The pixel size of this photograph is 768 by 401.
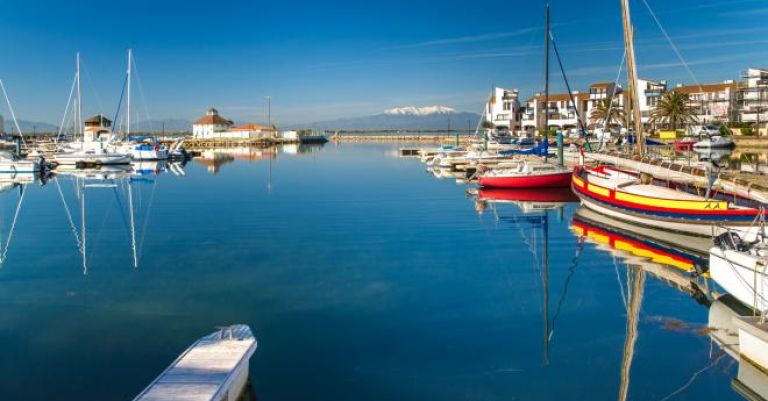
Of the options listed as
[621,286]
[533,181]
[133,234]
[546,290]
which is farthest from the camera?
[533,181]

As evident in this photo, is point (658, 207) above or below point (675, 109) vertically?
below

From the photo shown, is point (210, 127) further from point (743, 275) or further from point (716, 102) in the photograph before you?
point (743, 275)

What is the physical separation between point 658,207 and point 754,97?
104441 mm

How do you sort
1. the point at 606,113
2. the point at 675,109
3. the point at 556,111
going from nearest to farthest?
the point at 675,109 < the point at 606,113 < the point at 556,111

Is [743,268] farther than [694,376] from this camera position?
Yes

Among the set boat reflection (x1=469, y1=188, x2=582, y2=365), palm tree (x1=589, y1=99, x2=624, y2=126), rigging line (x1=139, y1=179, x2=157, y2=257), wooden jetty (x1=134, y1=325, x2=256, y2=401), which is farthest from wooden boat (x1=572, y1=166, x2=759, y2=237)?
palm tree (x1=589, y1=99, x2=624, y2=126)

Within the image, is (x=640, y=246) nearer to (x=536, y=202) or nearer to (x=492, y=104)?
(x=536, y=202)

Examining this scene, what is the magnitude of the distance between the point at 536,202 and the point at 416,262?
52.7 ft

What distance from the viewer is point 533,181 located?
3894 cm

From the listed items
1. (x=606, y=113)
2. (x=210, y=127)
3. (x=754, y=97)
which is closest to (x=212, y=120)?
(x=210, y=127)

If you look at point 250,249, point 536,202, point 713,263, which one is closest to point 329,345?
point 713,263

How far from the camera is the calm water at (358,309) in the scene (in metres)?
11.1

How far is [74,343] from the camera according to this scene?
505 inches

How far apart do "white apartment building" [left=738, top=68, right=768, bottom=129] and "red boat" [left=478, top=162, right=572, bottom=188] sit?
85.0 m
